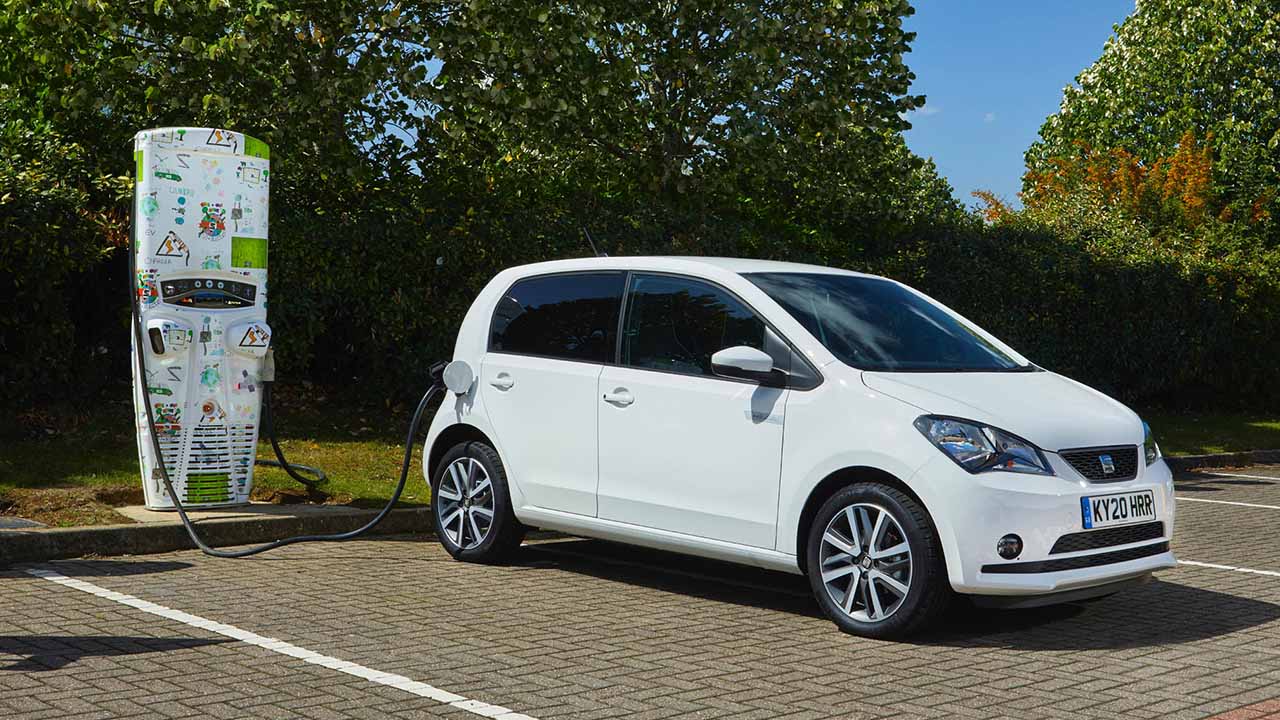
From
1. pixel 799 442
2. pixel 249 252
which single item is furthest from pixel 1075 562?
pixel 249 252

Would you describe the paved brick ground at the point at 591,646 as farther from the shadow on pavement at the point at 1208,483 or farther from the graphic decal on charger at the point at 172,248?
the shadow on pavement at the point at 1208,483

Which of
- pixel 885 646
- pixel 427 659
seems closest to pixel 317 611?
pixel 427 659

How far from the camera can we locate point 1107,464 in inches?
251

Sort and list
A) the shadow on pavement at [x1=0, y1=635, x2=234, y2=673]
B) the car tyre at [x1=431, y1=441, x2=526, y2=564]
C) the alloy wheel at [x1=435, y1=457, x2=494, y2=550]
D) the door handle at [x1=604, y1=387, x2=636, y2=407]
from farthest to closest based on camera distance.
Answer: the alloy wheel at [x1=435, y1=457, x2=494, y2=550] < the car tyre at [x1=431, y1=441, x2=526, y2=564] < the door handle at [x1=604, y1=387, x2=636, y2=407] < the shadow on pavement at [x1=0, y1=635, x2=234, y2=673]

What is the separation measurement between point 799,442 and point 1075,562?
4.40 feet

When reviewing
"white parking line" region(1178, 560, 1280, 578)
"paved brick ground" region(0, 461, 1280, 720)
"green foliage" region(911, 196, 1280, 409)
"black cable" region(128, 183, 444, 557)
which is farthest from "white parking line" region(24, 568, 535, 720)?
"green foliage" region(911, 196, 1280, 409)

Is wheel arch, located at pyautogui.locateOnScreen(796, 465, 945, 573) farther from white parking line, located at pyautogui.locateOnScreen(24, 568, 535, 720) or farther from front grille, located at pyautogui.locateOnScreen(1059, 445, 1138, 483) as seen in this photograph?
white parking line, located at pyautogui.locateOnScreen(24, 568, 535, 720)

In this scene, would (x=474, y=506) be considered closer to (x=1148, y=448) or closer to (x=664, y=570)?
(x=664, y=570)

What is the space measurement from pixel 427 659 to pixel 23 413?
302 inches

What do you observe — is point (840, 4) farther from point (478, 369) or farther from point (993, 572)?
point (993, 572)

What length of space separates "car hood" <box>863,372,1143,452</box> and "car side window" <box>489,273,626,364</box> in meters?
1.73

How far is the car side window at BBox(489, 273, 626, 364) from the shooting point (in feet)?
25.2

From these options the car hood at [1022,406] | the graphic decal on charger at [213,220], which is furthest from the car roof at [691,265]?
the graphic decal on charger at [213,220]

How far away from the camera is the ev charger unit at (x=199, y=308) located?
8.84 metres
